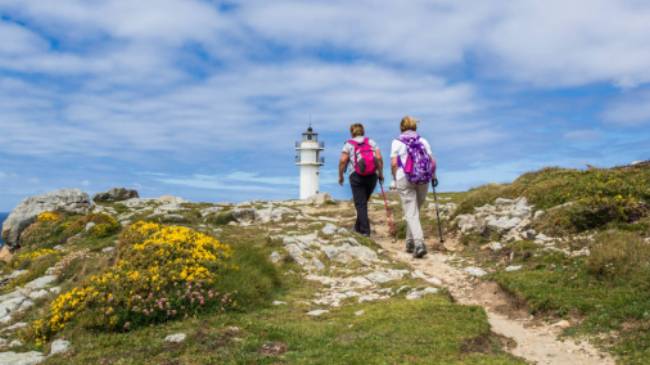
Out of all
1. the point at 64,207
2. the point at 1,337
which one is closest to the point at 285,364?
the point at 1,337

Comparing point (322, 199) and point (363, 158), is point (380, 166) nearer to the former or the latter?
point (363, 158)

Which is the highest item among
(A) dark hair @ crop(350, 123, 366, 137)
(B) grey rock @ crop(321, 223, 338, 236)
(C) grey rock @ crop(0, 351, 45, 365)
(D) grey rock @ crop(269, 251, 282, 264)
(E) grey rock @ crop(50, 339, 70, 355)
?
(A) dark hair @ crop(350, 123, 366, 137)

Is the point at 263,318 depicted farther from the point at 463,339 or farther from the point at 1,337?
the point at 1,337

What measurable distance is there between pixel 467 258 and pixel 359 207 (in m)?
4.83

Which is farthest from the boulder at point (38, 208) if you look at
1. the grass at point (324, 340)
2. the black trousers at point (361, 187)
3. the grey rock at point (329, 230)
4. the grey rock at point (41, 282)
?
the grass at point (324, 340)

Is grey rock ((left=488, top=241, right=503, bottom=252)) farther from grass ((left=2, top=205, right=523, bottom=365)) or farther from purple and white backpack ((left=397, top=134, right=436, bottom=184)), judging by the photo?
grass ((left=2, top=205, right=523, bottom=365))

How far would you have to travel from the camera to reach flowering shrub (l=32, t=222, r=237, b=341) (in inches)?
413

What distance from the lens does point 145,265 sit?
11.9 metres

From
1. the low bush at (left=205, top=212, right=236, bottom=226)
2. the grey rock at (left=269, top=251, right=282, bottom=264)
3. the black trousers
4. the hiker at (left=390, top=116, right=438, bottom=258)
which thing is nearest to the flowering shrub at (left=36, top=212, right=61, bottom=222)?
the low bush at (left=205, top=212, right=236, bottom=226)

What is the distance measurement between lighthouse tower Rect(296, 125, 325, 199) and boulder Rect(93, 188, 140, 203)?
1079 inches

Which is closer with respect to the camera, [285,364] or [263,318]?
[285,364]

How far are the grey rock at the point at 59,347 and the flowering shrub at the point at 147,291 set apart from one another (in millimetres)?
574

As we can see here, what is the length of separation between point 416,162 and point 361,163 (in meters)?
2.63

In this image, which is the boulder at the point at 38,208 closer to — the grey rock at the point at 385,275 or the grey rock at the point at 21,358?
the grey rock at the point at 21,358
